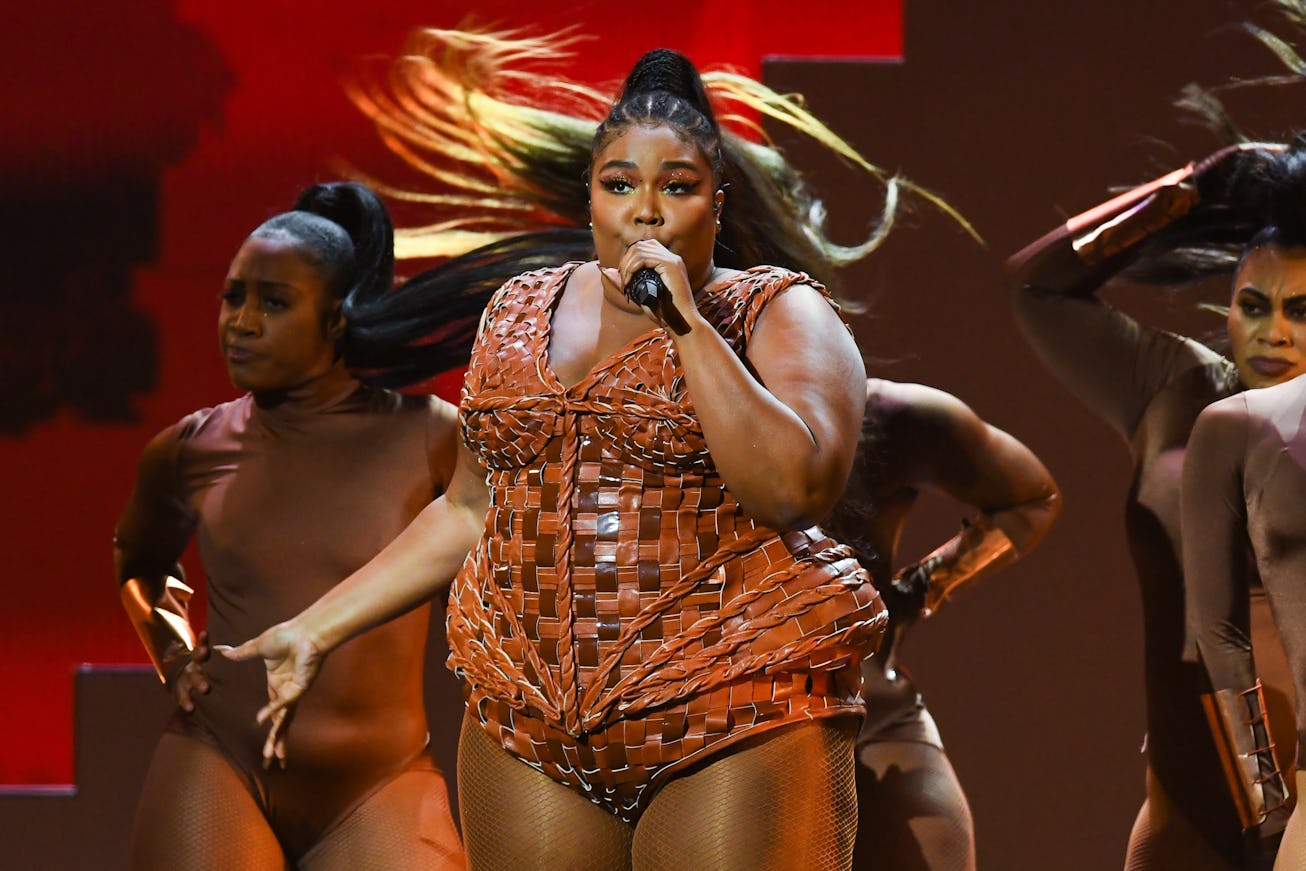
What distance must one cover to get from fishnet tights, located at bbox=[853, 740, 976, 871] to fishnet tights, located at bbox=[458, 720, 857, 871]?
1055 mm

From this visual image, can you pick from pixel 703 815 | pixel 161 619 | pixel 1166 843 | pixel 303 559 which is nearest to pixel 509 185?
pixel 303 559

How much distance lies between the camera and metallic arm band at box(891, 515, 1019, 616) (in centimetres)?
327

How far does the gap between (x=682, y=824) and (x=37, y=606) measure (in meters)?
3.13

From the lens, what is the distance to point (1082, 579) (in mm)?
3953

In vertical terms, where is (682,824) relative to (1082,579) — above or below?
above

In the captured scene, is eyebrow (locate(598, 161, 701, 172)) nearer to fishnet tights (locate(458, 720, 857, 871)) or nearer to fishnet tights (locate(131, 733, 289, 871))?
fishnet tights (locate(458, 720, 857, 871))

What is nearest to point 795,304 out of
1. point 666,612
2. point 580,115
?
point 666,612

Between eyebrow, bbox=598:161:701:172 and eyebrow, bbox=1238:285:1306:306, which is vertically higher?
eyebrow, bbox=598:161:701:172

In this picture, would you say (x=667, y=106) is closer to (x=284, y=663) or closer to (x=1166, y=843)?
(x=284, y=663)

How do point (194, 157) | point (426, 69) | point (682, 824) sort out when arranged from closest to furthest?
point (682, 824), point (426, 69), point (194, 157)

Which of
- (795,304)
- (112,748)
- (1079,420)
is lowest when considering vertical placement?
(112,748)

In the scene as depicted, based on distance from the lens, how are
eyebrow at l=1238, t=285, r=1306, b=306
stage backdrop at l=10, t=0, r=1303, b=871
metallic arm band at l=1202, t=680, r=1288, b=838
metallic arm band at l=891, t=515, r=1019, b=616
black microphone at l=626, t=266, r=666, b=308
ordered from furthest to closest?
stage backdrop at l=10, t=0, r=1303, b=871 → metallic arm band at l=891, t=515, r=1019, b=616 → eyebrow at l=1238, t=285, r=1306, b=306 → metallic arm band at l=1202, t=680, r=1288, b=838 → black microphone at l=626, t=266, r=666, b=308

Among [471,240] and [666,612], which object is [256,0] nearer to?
[471,240]

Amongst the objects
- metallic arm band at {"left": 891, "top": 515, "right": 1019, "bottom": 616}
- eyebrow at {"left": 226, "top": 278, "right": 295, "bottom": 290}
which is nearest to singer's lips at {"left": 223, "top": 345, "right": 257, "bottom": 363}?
eyebrow at {"left": 226, "top": 278, "right": 295, "bottom": 290}
